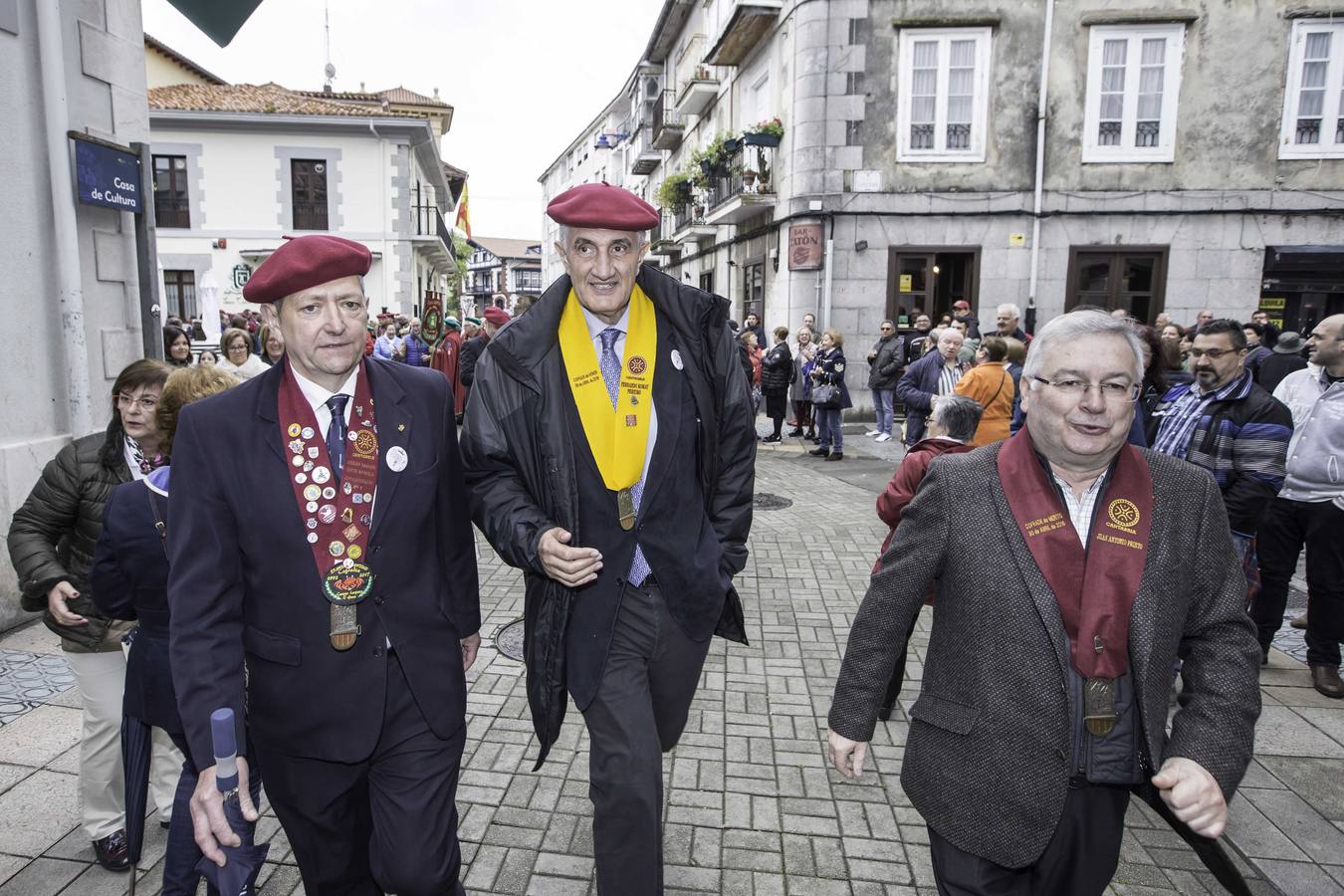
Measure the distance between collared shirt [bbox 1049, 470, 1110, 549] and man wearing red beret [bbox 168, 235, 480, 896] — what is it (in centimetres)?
172

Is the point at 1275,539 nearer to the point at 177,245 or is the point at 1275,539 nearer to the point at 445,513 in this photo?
the point at 445,513

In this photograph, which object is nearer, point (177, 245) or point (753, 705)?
point (753, 705)

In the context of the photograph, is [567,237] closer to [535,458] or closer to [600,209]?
[600,209]

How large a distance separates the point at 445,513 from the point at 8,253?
4.86 m

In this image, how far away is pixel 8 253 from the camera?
5477 millimetres

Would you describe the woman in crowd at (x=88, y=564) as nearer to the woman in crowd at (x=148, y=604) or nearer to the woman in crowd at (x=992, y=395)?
the woman in crowd at (x=148, y=604)

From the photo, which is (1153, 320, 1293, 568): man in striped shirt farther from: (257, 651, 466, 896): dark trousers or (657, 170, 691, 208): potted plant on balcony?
(657, 170, 691, 208): potted plant on balcony

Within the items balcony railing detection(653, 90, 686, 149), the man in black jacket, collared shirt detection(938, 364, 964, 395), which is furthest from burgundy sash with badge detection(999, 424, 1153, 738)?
balcony railing detection(653, 90, 686, 149)

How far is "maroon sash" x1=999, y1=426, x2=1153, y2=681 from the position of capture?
1.98 meters

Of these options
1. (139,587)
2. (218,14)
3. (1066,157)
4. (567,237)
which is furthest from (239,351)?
(1066,157)

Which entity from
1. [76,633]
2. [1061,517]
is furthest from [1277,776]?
[76,633]

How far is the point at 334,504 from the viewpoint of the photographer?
90.3 inches

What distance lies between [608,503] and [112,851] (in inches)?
92.7

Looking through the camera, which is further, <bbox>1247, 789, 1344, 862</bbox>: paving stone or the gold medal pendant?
<bbox>1247, 789, 1344, 862</bbox>: paving stone
